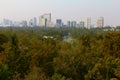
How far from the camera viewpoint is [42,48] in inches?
872

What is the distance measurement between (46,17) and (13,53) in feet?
519

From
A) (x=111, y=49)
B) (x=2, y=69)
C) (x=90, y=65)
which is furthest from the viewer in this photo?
(x=111, y=49)

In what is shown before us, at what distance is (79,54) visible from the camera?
2181 centimetres

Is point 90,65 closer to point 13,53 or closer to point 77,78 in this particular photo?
point 77,78

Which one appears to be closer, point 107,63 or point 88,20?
point 107,63

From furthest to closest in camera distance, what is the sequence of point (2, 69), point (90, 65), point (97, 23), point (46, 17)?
1. point (46, 17)
2. point (97, 23)
3. point (90, 65)
4. point (2, 69)

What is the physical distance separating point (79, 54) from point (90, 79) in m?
3.70

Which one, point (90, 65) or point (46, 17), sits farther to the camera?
point (46, 17)

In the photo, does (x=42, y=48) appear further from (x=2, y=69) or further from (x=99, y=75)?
(x=2, y=69)

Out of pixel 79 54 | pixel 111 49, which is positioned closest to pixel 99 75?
pixel 79 54

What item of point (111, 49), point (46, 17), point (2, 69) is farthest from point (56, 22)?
point (2, 69)

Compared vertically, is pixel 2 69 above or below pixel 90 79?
above

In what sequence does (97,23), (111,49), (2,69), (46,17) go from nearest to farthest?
(2,69), (111,49), (97,23), (46,17)

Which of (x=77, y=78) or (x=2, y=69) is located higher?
(x=2, y=69)
